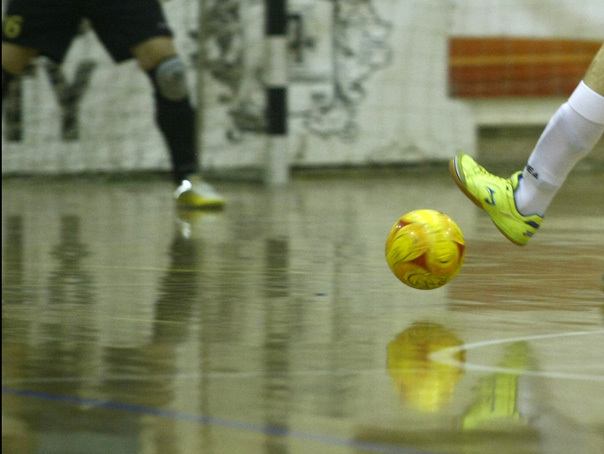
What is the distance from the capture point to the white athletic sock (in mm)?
3910

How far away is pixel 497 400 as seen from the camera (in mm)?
2217

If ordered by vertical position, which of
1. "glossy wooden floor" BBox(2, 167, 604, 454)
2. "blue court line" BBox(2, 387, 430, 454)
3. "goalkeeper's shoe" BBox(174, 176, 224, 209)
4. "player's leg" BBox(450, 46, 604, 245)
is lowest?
"goalkeeper's shoe" BBox(174, 176, 224, 209)

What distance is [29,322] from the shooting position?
3.01m

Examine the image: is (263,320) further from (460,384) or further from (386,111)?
(386,111)

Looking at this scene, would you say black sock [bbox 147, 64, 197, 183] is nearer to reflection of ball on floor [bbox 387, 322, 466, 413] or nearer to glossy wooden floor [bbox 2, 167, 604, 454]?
glossy wooden floor [bbox 2, 167, 604, 454]

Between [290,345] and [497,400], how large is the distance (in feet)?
2.02

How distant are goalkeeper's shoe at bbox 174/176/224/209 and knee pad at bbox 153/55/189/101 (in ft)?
1.36

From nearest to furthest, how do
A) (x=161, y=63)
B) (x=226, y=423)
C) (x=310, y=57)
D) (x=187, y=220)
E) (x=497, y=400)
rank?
1. (x=226, y=423)
2. (x=497, y=400)
3. (x=187, y=220)
4. (x=161, y=63)
5. (x=310, y=57)

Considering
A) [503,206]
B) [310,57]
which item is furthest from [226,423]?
[310,57]

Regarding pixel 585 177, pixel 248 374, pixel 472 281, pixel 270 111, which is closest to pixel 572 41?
pixel 585 177

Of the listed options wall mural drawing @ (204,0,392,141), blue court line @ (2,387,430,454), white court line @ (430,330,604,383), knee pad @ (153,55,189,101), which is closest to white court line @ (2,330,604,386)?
white court line @ (430,330,604,383)

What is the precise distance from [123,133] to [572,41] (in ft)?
12.4

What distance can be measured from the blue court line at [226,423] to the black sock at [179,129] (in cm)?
434

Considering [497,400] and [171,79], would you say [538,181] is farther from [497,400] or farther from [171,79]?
[171,79]
